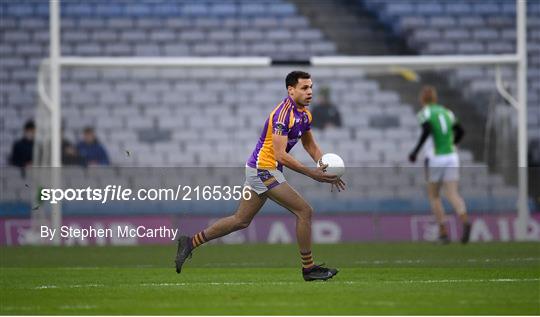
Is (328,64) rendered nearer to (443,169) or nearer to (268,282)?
(443,169)

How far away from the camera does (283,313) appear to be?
10.1 meters

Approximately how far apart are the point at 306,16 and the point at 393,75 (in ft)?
17.6

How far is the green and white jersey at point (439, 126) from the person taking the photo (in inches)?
803

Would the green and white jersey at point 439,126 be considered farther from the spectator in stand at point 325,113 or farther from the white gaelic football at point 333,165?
the white gaelic football at point 333,165

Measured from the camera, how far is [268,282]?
12.9 m

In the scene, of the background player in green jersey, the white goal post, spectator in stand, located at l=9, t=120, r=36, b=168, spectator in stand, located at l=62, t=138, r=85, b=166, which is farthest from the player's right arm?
spectator in stand, located at l=9, t=120, r=36, b=168

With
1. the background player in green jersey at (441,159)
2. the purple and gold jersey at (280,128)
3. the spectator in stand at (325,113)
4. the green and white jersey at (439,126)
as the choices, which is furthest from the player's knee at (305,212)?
the spectator in stand at (325,113)

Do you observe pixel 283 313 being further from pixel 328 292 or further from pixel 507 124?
pixel 507 124

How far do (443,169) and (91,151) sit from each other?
21.3 feet

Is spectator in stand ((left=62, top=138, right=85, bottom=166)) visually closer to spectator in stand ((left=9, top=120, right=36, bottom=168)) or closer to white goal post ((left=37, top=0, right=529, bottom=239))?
spectator in stand ((left=9, top=120, right=36, bottom=168))

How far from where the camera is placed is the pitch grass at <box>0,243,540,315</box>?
415 inches

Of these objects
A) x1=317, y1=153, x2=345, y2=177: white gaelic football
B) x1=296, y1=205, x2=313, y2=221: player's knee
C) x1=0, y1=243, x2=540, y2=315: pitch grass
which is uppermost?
x1=317, y1=153, x2=345, y2=177: white gaelic football

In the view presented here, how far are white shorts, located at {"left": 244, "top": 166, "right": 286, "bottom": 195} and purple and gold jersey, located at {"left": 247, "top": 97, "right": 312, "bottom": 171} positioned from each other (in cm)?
5

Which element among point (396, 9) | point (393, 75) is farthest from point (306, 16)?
point (393, 75)
